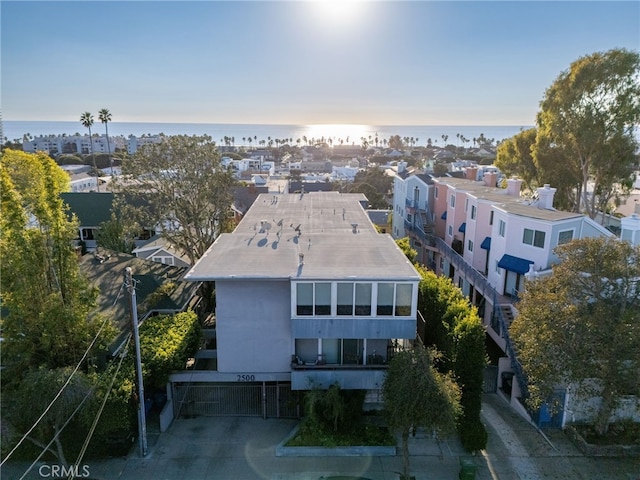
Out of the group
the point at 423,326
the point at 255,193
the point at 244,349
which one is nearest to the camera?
the point at 244,349

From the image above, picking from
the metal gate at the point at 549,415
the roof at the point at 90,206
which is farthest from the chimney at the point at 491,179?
the roof at the point at 90,206

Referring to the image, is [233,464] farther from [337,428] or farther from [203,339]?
[203,339]

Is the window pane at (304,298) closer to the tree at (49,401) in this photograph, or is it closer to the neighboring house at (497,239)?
the tree at (49,401)

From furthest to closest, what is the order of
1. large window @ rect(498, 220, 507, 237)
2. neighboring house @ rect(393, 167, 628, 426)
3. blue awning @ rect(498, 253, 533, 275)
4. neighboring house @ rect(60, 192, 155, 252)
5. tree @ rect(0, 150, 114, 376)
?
1. neighboring house @ rect(60, 192, 155, 252)
2. large window @ rect(498, 220, 507, 237)
3. blue awning @ rect(498, 253, 533, 275)
4. neighboring house @ rect(393, 167, 628, 426)
5. tree @ rect(0, 150, 114, 376)

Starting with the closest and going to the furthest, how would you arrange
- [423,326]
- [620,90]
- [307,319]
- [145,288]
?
[307,319], [423,326], [145,288], [620,90]

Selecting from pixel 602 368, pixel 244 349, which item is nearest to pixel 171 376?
pixel 244 349

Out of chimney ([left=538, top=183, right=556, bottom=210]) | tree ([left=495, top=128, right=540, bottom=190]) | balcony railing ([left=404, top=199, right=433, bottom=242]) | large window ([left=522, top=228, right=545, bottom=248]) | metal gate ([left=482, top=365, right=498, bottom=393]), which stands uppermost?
tree ([left=495, top=128, right=540, bottom=190])

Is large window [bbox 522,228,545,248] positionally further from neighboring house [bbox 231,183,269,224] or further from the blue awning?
neighboring house [bbox 231,183,269,224]

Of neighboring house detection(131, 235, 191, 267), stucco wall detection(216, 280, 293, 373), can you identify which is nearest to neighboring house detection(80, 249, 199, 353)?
neighboring house detection(131, 235, 191, 267)
